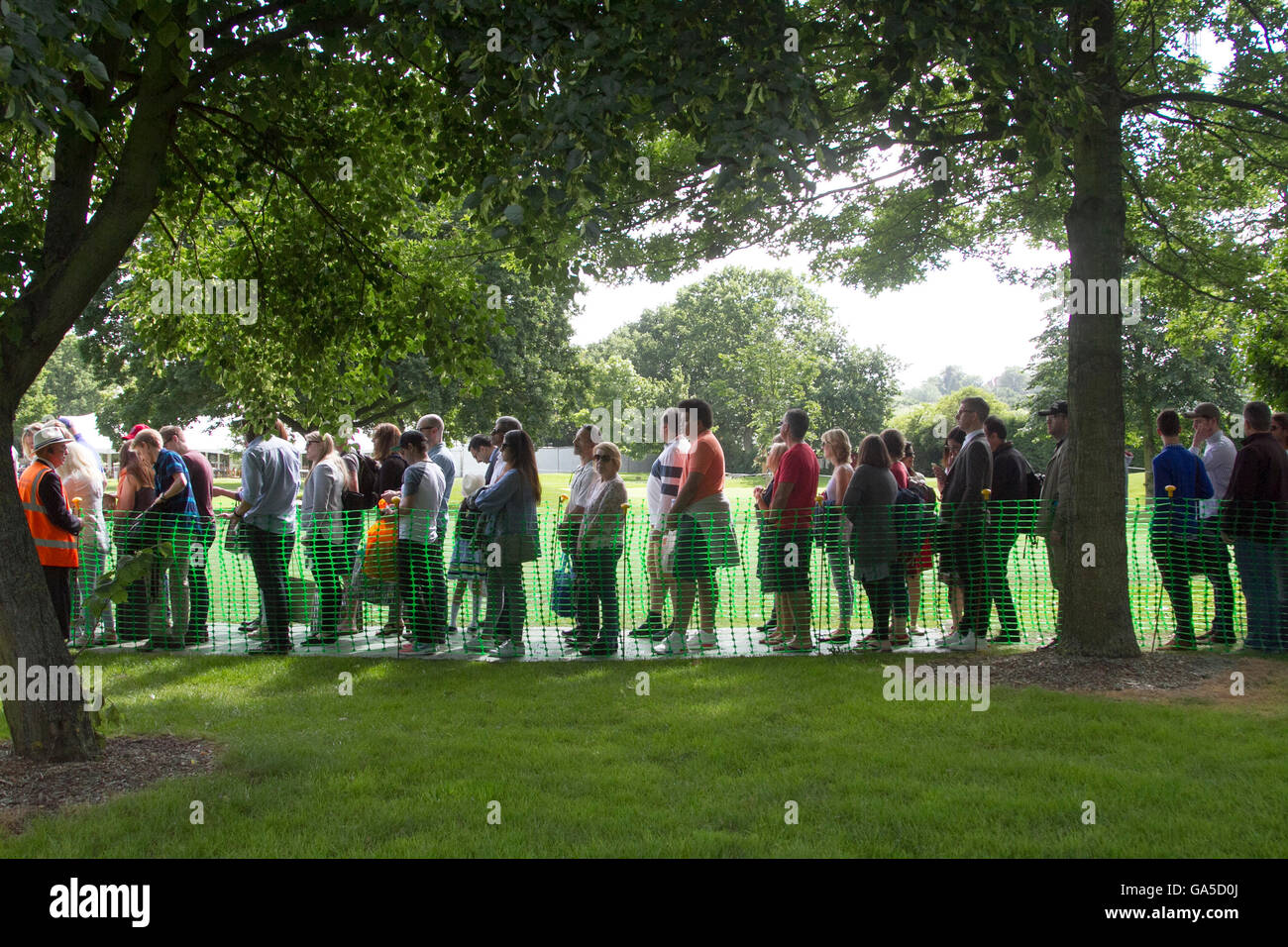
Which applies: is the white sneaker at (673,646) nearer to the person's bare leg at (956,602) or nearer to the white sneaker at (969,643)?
the white sneaker at (969,643)

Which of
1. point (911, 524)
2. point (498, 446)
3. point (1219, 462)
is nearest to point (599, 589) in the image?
point (498, 446)

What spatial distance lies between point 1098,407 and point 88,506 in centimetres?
916

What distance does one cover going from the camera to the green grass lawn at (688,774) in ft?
15.2

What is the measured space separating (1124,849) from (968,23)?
395 cm

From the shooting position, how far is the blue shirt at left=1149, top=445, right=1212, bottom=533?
9.16 m

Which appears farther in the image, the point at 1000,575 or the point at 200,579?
the point at 200,579

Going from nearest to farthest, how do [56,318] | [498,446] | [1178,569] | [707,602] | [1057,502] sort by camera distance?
[56,318] → [1057,502] → [1178,569] → [707,602] → [498,446]

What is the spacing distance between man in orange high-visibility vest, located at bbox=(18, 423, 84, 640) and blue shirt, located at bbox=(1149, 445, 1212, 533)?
9.52m

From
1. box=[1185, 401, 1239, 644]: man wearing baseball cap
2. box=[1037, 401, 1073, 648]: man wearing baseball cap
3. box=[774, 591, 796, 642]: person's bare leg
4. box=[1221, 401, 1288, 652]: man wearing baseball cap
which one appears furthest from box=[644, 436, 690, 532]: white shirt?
box=[1221, 401, 1288, 652]: man wearing baseball cap

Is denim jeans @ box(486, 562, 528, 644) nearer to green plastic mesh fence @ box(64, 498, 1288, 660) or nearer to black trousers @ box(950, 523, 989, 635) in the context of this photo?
green plastic mesh fence @ box(64, 498, 1288, 660)

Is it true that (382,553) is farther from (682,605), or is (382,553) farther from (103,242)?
(103,242)

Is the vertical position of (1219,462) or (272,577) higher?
(1219,462)

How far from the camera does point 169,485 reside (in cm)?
984

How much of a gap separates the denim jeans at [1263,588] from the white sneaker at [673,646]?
16.3 feet
